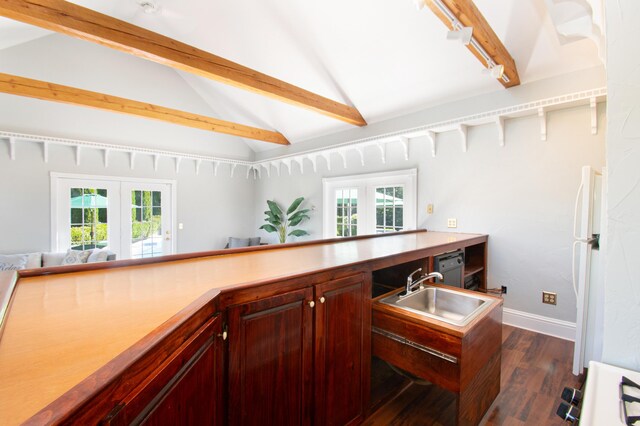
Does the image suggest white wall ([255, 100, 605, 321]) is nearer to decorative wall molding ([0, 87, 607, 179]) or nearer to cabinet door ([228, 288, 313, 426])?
decorative wall molding ([0, 87, 607, 179])

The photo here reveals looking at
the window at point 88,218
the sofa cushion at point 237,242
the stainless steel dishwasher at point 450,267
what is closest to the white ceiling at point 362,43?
the stainless steel dishwasher at point 450,267

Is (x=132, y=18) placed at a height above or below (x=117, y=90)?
above

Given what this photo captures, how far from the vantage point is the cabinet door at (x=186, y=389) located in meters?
0.64

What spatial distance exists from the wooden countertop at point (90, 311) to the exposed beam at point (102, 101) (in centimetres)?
317

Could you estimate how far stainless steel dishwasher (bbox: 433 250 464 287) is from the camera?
243 centimetres

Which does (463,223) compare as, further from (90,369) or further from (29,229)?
(29,229)

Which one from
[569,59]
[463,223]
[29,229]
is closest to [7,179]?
[29,229]

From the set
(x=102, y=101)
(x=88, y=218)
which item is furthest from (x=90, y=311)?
(x=88, y=218)

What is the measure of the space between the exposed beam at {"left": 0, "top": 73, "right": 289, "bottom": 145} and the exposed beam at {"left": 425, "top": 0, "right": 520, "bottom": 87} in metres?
3.64

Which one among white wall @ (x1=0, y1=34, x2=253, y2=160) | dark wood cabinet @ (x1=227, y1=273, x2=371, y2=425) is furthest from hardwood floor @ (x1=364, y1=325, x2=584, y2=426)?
white wall @ (x1=0, y1=34, x2=253, y2=160)

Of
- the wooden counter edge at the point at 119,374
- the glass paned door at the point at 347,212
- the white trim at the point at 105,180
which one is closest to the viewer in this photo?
the wooden counter edge at the point at 119,374

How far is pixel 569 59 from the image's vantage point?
A: 2635mm

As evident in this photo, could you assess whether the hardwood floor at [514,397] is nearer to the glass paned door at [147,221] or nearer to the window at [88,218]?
the glass paned door at [147,221]

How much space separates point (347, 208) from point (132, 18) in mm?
4170
